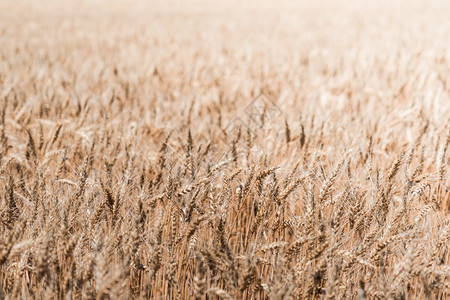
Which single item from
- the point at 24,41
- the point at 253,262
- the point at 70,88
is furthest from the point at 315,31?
the point at 253,262

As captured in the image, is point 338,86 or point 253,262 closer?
point 253,262

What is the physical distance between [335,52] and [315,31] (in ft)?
8.43

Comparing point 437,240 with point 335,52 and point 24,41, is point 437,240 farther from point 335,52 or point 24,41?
point 24,41

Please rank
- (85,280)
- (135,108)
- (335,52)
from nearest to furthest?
1. (85,280)
2. (135,108)
3. (335,52)

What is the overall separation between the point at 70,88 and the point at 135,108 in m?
0.89

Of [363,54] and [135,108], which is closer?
[135,108]

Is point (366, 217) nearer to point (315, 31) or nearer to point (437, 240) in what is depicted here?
point (437, 240)

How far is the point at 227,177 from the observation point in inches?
52.9

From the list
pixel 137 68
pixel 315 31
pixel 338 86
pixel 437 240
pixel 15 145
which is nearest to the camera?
pixel 437 240

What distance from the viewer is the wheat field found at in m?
1.07

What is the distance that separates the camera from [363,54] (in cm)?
485

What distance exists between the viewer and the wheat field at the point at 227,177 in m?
1.07

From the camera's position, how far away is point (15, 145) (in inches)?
74.7

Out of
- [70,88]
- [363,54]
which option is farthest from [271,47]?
[70,88]
